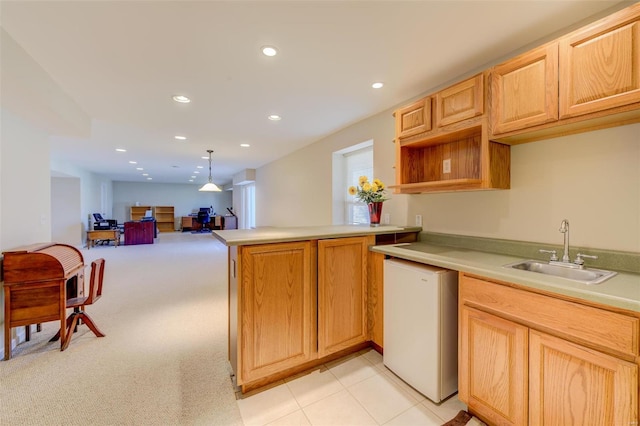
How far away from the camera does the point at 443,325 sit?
5.65 ft

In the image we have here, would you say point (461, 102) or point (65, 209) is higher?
point (461, 102)

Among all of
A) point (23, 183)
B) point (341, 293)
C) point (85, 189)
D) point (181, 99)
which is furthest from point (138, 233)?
point (341, 293)

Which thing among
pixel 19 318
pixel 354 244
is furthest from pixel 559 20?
pixel 19 318

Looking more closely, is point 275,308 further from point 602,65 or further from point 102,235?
point 102,235

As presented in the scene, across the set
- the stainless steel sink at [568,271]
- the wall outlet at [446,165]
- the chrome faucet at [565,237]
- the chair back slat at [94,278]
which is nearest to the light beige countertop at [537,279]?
the stainless steel sink at [568,271]

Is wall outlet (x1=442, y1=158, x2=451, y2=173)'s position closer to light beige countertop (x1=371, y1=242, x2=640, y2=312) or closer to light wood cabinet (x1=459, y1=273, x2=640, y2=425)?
light beige countertop (x1=371, y1=242, x2=640, y2=312)

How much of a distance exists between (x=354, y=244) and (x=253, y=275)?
91 centimetres

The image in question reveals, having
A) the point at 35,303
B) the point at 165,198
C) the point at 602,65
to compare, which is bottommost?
the point at 35,303

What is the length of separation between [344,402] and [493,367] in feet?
3.17

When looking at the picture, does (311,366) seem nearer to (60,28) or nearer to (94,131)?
(60,28)

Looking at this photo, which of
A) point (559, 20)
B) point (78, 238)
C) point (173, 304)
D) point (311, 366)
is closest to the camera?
point (559, 20)

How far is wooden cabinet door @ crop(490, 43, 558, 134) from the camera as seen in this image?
4.86 feet

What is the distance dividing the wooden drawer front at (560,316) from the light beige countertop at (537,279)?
60mm

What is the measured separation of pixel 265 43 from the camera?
1800 mm
